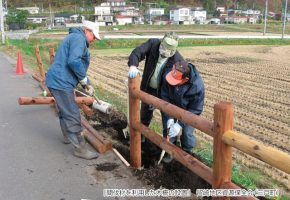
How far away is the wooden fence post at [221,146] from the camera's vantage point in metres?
2.84

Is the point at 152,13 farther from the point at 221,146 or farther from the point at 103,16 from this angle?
the point at 221,146

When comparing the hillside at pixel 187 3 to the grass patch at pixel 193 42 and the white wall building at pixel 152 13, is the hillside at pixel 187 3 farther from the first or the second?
the grass patch at pixel 193 42

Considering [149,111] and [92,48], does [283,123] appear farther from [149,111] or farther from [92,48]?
Result: [92,48]

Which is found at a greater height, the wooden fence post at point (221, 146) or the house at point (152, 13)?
the house at point (152, 13)

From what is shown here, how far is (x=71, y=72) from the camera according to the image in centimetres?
475

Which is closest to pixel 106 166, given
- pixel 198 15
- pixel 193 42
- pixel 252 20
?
pixel 193 42

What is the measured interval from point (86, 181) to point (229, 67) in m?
15.0

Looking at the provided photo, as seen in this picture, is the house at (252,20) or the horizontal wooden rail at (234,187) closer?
the horizontal wooden rail at (234,187)

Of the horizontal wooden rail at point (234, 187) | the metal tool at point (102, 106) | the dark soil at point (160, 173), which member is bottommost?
the dark soil at point (160, 173)


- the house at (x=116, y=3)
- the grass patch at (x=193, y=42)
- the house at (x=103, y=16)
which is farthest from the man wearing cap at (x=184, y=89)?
the house at (x=116, y=3)

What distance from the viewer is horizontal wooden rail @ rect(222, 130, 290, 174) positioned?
2.40 m

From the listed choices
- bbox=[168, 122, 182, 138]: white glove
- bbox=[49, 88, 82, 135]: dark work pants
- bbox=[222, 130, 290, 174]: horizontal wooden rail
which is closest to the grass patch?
bbox=[49, 88, 82, 135]: dark work pants

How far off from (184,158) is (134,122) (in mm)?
1154

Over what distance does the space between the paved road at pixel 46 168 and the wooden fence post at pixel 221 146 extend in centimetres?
124
